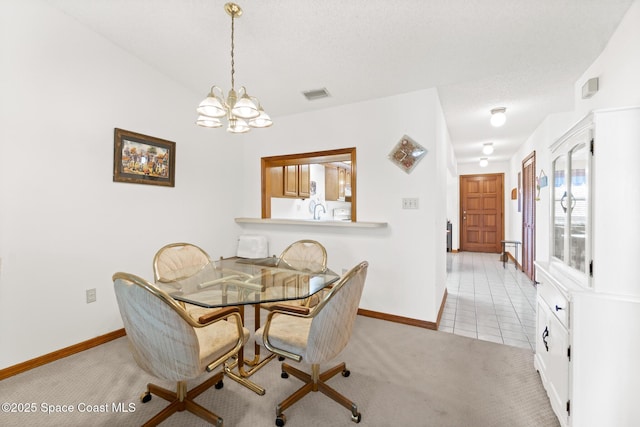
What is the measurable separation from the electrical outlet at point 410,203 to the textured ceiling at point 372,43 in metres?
1.17

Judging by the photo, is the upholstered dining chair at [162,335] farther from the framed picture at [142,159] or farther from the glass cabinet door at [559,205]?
the glass cabinet door at [559,205]

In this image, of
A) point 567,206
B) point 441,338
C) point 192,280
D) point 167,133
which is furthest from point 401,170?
point 167,133

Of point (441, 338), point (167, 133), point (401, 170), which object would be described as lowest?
point (441, 338)

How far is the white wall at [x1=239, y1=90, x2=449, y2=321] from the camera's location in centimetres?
288

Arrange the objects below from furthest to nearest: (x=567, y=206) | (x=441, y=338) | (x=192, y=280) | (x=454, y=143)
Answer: (x=454, y=143), (x=441, y=338), (x=192, y=280), (x=567, y=206)

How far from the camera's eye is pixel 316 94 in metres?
3.15

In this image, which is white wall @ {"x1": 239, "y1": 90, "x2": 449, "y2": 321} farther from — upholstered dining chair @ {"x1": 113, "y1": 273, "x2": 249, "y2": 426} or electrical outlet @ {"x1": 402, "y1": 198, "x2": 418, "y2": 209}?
upholstered dining chair @ {"x1": 113, "y1": 273, "x2": 249, "y2": 426}

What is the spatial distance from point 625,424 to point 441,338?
54.8 inches

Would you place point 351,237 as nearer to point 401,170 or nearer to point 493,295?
point 401,170

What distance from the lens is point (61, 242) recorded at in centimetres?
223

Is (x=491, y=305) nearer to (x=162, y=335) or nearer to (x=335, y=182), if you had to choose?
(x=162, y=335)

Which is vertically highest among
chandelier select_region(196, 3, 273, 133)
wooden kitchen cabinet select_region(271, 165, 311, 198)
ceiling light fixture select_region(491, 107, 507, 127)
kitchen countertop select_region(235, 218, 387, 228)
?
ceiling light fixture select_region(491, 107, 507, 127)

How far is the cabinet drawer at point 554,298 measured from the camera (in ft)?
4.78

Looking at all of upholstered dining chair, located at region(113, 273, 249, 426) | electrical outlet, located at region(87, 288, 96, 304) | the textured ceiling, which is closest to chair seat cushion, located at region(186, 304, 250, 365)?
upholstered dining chair, located at region(113, 273, 249, 426)
